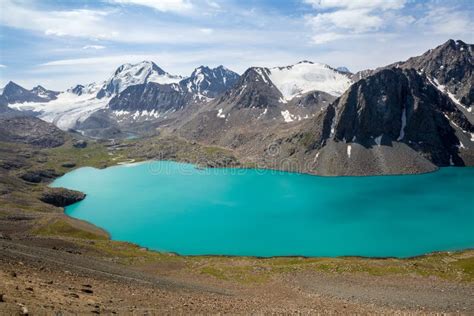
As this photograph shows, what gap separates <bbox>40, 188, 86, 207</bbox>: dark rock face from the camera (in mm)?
138250

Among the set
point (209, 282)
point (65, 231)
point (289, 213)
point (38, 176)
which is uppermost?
point (38, 176)

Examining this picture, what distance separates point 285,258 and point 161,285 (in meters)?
40.1

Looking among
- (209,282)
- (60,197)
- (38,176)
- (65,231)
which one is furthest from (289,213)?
(38,176)

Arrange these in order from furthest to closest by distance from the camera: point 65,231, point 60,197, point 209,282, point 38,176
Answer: point 38,176, point 60,197, point 65,231, point 209,282

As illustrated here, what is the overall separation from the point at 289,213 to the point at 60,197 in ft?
284

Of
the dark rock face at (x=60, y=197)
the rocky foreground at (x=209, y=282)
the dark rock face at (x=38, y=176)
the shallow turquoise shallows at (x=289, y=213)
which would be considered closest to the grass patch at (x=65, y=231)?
the rocky foreground at (x=209, y=282)

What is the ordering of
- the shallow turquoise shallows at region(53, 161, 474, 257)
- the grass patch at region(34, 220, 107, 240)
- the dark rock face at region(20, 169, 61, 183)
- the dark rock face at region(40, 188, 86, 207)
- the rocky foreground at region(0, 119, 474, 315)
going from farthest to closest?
1. the dark rock face at region(20, 169, 61, 183)
2. the dark rock face at region(40, 188, 86, 207)
3. the grass patch at region(34, 220, 107, 240)
4. the shallow turquoise shallows at region(53, 161, 474, 257)
5. the rocky foreground at region(0, 119, 474, 315)

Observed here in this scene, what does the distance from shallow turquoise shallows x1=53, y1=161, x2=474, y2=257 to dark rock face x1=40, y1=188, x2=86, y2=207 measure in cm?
566

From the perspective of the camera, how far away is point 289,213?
117625mm

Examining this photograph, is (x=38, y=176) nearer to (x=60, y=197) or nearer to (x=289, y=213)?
(x=60, y=197)

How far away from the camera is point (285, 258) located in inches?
3076

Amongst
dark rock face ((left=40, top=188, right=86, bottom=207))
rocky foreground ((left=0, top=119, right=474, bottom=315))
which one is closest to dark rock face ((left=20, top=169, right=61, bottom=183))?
dark rock face ((left=40, top=188, right=86, bottom=207))

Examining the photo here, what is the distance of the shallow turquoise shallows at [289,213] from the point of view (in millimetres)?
88375

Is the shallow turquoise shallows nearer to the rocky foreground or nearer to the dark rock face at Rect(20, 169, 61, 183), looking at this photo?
the rocky foreground
